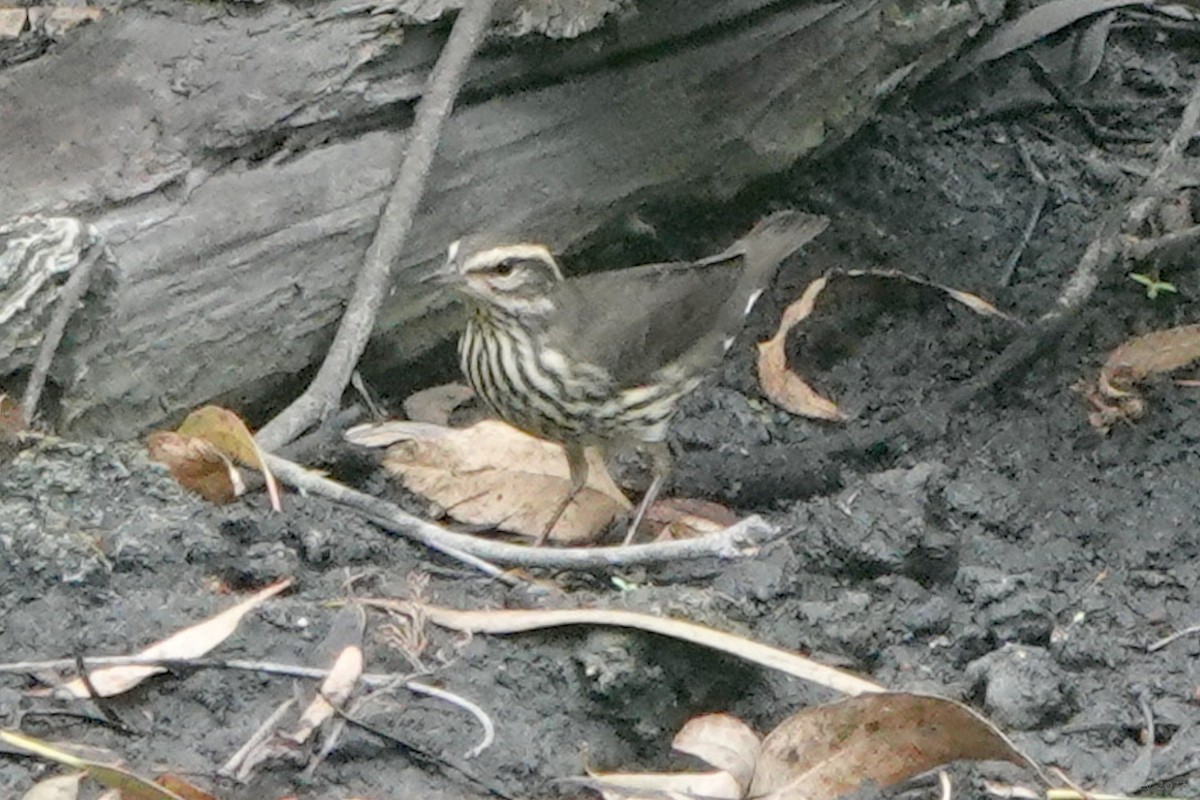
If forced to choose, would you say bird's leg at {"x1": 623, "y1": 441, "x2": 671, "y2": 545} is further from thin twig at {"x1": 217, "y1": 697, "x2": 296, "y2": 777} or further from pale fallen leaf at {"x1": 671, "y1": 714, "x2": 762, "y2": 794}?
thin twig at {"x1": 217, "y1": 697, "x2": 296, "y2": 777}

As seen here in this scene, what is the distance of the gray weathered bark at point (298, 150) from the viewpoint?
4.18 metres

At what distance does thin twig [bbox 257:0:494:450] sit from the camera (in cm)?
446

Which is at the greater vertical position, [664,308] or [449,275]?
[449,275]

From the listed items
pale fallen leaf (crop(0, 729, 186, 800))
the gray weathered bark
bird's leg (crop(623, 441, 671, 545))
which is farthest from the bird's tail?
pale fallen leaf (crop(0, 729, 186, 800))

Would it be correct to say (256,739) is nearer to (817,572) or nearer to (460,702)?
(460,702)

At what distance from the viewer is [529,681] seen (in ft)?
11.1

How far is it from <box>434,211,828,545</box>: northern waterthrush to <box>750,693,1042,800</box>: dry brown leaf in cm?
143

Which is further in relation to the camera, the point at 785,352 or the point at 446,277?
the point at 785,352

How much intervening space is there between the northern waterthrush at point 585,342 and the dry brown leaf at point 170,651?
130cm

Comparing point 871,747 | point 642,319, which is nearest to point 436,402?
point 642,319

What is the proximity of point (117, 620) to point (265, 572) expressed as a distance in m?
0.41

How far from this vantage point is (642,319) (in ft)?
16.1

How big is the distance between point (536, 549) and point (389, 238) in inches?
36.5

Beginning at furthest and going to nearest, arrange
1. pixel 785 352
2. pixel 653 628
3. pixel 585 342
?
pixel 785 352 < pixel 585 342 < pixel 653 628
